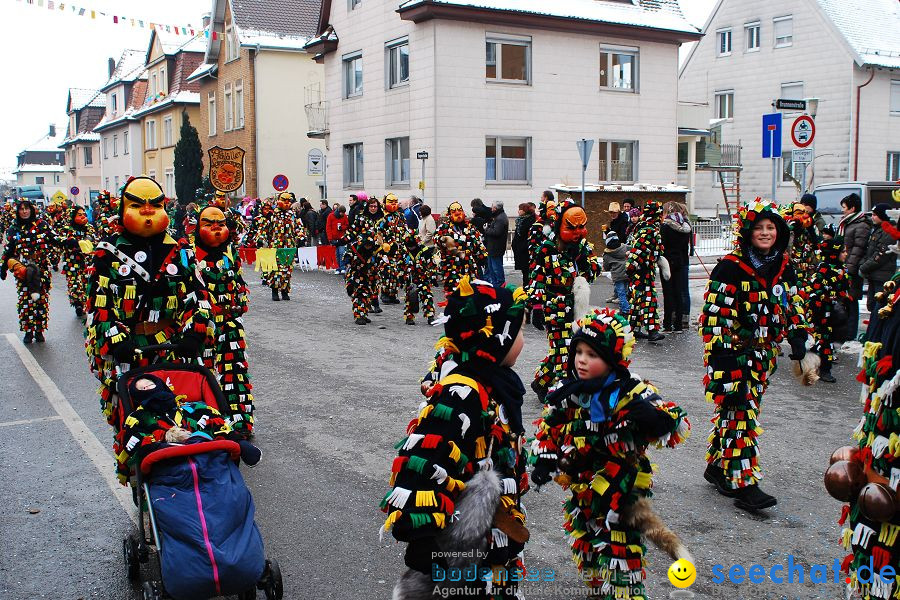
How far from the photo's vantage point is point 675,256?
13.2 m

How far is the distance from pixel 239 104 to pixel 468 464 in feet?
127

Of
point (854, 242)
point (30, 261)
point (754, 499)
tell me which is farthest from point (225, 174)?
point (754, 499)

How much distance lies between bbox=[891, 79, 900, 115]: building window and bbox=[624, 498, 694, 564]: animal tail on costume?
1465 inches

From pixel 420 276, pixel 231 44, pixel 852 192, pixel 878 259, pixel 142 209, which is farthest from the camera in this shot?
pixel 231 44

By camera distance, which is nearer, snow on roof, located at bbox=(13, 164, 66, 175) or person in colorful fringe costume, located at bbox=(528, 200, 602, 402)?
person in colorful fringe costume, located at bbox=(528, 200, 602, 402)

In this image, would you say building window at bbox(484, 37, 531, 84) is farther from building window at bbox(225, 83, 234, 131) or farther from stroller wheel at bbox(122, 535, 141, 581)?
stroller wheel at bbox(122, 535, 141, 581)

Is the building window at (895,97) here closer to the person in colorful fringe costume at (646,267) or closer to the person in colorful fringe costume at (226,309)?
the person in colorful fringe costume at (646,267)

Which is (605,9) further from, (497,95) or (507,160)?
(507,160)

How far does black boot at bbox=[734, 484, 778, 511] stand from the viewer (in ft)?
19.1

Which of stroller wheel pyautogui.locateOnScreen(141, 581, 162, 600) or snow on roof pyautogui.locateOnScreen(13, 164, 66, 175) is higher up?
snow on roof pyautogui.locateOnScreen(13, 164, 66, 175)

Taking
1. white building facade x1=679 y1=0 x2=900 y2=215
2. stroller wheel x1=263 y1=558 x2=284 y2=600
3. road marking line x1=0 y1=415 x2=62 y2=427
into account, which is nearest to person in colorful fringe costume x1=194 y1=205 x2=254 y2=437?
road marking line x1=0 y1=415 x2=62 y2=427

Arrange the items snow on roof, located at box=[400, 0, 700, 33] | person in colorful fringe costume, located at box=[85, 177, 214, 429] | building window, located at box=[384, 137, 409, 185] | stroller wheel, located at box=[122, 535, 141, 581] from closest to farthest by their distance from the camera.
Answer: stroller wheel, located at box=[122, 535, 141, 581], person in colorful fringe costume, located at box=[85, 177, 214, 429], snow on roof, located at box=[400, 0, 700, 33], building window, located at box=[384, 137, 409, 185]

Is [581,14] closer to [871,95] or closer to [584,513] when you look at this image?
[871,95]

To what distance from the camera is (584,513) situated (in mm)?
4316
